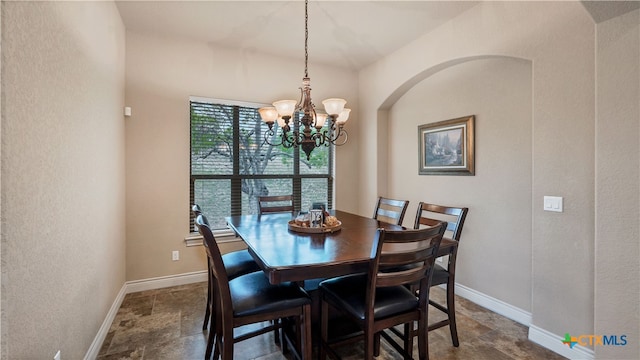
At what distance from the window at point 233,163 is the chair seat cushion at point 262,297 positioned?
1.97 m

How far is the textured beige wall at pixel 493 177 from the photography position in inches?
102

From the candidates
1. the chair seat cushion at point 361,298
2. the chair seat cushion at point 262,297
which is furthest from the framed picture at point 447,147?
the chair seat cushion at point 262,297

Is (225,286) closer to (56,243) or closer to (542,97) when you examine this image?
(56,243)

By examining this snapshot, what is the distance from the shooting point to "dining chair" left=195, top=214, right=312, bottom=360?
1.61 metres

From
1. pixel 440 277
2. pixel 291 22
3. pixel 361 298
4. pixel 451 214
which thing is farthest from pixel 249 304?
pixel 291 22

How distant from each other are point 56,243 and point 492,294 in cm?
338

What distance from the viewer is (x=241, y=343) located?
2244 millimetres

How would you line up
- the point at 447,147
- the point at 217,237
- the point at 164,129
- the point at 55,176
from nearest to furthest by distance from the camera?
the point at 55,176, the point at 447,147, the point at 164,129, the point at 217,237

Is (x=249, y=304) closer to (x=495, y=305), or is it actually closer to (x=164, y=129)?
(x=495, y=305)

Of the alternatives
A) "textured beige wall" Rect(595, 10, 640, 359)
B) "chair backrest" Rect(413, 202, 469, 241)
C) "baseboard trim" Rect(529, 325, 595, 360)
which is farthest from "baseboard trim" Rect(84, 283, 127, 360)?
"textured beige wall" Rect(595, 10, 640, 359)

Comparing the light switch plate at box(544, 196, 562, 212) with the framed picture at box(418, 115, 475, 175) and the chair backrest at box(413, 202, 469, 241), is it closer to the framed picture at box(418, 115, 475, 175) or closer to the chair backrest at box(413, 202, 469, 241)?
the chair backrest at box(413, 202, 469, 241)

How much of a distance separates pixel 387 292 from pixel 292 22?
2.76 meters

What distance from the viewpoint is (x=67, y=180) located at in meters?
1.64

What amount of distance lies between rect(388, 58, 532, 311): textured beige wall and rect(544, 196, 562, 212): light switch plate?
30 cm
